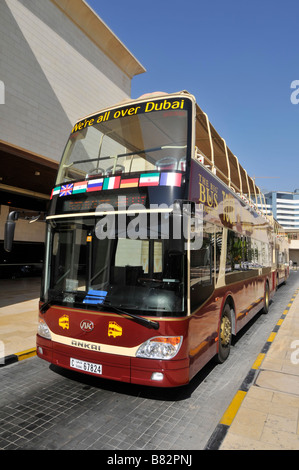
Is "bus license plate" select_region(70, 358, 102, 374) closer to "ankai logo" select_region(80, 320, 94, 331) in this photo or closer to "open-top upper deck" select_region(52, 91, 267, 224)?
"ankai logo" select_region(80, 320, 94, 331)

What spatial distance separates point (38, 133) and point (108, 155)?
10075 millimetres

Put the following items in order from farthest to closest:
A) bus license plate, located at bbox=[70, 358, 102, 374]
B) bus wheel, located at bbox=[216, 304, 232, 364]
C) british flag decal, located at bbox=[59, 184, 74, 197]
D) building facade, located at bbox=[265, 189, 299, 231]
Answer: building facade, located at bbox=[265, 189, 299, 231] < bus wheel, located at bbox=[216, 304, 232, 364] < british flag decal, located at bbox=[59, 184, 74, 197] < bus license plate, located at bbox=[70, 358, 102, 374]

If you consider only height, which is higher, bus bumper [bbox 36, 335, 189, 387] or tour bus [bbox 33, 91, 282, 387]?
tour bus [bbox 33, 91, 282, 387]

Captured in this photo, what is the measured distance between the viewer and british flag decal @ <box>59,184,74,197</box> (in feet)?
14.8

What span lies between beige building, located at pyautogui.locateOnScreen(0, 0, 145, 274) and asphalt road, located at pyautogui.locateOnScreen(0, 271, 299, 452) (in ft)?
26.3

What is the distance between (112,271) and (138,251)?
433mm

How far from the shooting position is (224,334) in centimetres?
554

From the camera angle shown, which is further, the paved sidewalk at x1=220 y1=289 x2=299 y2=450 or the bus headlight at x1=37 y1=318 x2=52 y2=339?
the bus headlight at x1=37 y1=318 x2=52 y2=339

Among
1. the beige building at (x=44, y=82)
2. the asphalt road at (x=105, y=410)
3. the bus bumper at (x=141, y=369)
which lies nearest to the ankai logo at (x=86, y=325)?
the bus bumper at (x=141, y=369)

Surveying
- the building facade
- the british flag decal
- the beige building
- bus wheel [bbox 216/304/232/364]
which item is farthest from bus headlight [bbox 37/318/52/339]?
the building facade

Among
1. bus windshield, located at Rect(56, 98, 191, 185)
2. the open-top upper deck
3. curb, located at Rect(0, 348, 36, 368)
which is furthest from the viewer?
curb, located at Rect(0, 348, 36, 368)

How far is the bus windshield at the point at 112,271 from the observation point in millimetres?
3662

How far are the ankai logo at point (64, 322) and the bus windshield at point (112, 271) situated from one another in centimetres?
19
